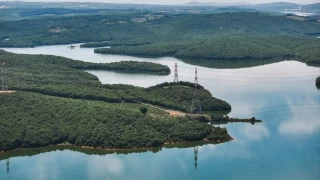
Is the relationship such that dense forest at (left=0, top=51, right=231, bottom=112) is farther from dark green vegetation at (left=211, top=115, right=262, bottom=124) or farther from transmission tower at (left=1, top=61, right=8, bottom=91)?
dark green vegetation at (left=211, top=115, right=262, bottom=124)

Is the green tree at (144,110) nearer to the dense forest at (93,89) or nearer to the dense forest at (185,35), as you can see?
the dense forest at (93,89)

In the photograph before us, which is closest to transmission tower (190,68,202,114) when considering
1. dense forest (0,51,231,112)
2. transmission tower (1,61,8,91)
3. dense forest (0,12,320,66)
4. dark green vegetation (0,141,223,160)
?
dense forest (0,51,231,112)

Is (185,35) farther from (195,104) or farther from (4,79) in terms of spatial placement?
(195,104)

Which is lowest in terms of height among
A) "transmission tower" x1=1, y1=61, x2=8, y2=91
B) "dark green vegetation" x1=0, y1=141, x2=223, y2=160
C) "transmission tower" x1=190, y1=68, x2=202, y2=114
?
"dark green vegetation" x1=0, y1=141, x2=223, y2=160

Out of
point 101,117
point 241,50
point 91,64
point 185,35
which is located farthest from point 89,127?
point 185,35

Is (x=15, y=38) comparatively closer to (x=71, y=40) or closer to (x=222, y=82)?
(x=71, y=40)

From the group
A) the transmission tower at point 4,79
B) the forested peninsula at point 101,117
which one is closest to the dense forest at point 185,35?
the transmission tower at point 4,79

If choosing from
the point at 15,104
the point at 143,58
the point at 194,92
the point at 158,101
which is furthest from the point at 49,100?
the point at 143,58
